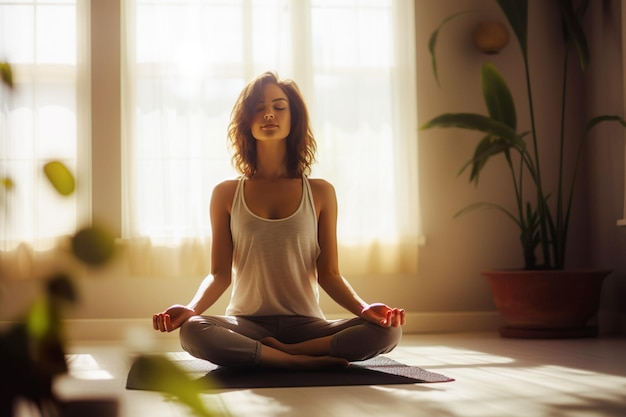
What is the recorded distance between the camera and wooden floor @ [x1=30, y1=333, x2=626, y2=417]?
1688mm

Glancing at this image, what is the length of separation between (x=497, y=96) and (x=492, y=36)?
1.40ft

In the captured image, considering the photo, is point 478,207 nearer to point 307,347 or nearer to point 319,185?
point 319,185

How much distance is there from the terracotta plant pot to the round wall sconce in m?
1.15

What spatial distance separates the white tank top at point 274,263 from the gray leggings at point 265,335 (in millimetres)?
46

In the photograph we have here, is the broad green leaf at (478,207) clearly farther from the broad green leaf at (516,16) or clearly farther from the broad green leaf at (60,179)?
the broad green leaf at (60,179)

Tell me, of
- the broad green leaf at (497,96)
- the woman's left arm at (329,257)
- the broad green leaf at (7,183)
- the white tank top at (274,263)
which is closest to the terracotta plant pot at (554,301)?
the broad green leaf at (497,96)

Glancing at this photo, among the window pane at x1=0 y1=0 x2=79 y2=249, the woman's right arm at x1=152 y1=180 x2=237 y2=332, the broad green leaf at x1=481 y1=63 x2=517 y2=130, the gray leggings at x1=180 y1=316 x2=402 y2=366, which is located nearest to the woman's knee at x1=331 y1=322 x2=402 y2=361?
the gray leggings at x1=180 y1=316 x2=402 y2=366

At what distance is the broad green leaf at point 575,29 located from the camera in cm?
375

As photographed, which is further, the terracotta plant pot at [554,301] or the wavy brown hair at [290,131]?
the terracotta plant pot at [554,301]

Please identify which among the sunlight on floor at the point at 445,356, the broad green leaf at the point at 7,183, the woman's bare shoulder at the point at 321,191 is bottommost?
the sunlight on floor at the point at 445,356

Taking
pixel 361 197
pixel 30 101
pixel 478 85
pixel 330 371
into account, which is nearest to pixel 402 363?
pixel 330 371

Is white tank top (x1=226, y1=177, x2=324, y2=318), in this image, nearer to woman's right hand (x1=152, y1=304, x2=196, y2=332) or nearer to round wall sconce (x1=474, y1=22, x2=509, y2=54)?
woman's right hand (x1=152, y1=304, x2=196, y2=332)

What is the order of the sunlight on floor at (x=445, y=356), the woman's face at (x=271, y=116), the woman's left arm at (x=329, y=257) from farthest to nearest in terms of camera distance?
the sunlight on floor at (x=445, y=356)
the woman's face at (x=271, y=116)
the woman's left arm at (x=329, y=257)

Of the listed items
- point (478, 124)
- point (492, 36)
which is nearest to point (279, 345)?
point (478, 124)
